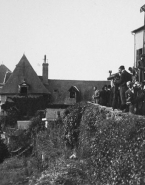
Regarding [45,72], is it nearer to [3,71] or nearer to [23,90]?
[23,90]

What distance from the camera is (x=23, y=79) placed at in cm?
5184

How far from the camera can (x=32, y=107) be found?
161 ft

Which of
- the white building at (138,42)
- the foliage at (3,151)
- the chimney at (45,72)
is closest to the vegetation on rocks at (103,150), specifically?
the white building at (138,42)

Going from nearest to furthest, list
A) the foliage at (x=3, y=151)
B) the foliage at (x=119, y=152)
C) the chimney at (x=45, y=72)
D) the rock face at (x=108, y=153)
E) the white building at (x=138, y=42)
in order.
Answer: the foliage at (x=119, y=152)
the rock face at (x=108, y=153)
the white building at (x=138, y=42)
the foliage at (x=3, y=151)
the chimney at (x=45, y=72)

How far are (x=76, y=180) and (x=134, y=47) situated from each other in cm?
1357

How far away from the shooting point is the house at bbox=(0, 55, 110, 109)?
50.7 metres

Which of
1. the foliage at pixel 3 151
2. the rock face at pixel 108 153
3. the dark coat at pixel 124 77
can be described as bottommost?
the foliage at pixel 3 151

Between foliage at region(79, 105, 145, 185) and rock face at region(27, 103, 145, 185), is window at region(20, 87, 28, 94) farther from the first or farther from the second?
foliage at region(79, 105, 145, 185)

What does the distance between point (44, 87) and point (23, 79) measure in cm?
297

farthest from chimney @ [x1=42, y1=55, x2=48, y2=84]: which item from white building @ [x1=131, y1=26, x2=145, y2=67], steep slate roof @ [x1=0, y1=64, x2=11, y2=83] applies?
white building @ [x1=131, y1=26, x2=145, y2=67]

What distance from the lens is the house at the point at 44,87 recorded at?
50719 millimetres

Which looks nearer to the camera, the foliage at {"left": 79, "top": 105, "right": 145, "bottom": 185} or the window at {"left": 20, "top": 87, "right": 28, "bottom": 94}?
the foliage at {"left": 79, "top": 105, "right": 145, "bottom": 185}

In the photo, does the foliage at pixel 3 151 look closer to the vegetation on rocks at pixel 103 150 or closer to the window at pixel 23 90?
the window at pixel 23 90

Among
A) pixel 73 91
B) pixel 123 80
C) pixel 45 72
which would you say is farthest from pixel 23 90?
pixel 123 80
